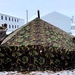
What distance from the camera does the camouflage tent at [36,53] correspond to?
626 cm

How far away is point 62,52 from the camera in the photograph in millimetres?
6363

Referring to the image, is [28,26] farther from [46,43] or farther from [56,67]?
[56,67]

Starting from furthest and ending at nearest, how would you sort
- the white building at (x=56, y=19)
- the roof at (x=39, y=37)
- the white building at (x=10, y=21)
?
1. the white building at (x=10, y=21)
2. the white building at (x=56, y=19)
3. the roof at (x=39, y=37)

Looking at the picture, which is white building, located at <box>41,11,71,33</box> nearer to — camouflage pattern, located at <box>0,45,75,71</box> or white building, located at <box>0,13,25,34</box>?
white building, located at <box>0,13,25,34</box>

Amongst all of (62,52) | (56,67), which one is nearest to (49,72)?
(56,67)


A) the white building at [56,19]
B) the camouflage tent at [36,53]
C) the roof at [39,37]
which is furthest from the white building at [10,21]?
the camouflage tent at [36,53]

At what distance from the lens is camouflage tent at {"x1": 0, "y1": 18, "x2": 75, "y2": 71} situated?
6.26m

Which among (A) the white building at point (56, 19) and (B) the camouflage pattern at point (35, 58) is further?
(A) the white building at point (56, 19)

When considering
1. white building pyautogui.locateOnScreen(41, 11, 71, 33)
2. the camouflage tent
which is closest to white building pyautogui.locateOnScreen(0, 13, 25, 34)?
white building pyautogui.locateOnScreen(41, 11, 71, 33)

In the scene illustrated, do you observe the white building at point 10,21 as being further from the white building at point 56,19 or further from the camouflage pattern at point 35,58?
the camouflage pattern at point 35,58

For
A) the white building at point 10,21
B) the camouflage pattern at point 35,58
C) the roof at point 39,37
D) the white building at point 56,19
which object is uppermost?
the white building at point 10,21

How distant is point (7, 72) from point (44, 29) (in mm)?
2174

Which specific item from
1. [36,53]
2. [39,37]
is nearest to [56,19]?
[39,37]

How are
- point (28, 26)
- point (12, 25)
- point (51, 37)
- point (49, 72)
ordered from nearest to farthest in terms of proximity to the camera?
point (49, 72) → point (51, 37) → point (28, 26) → point (12, 25)
